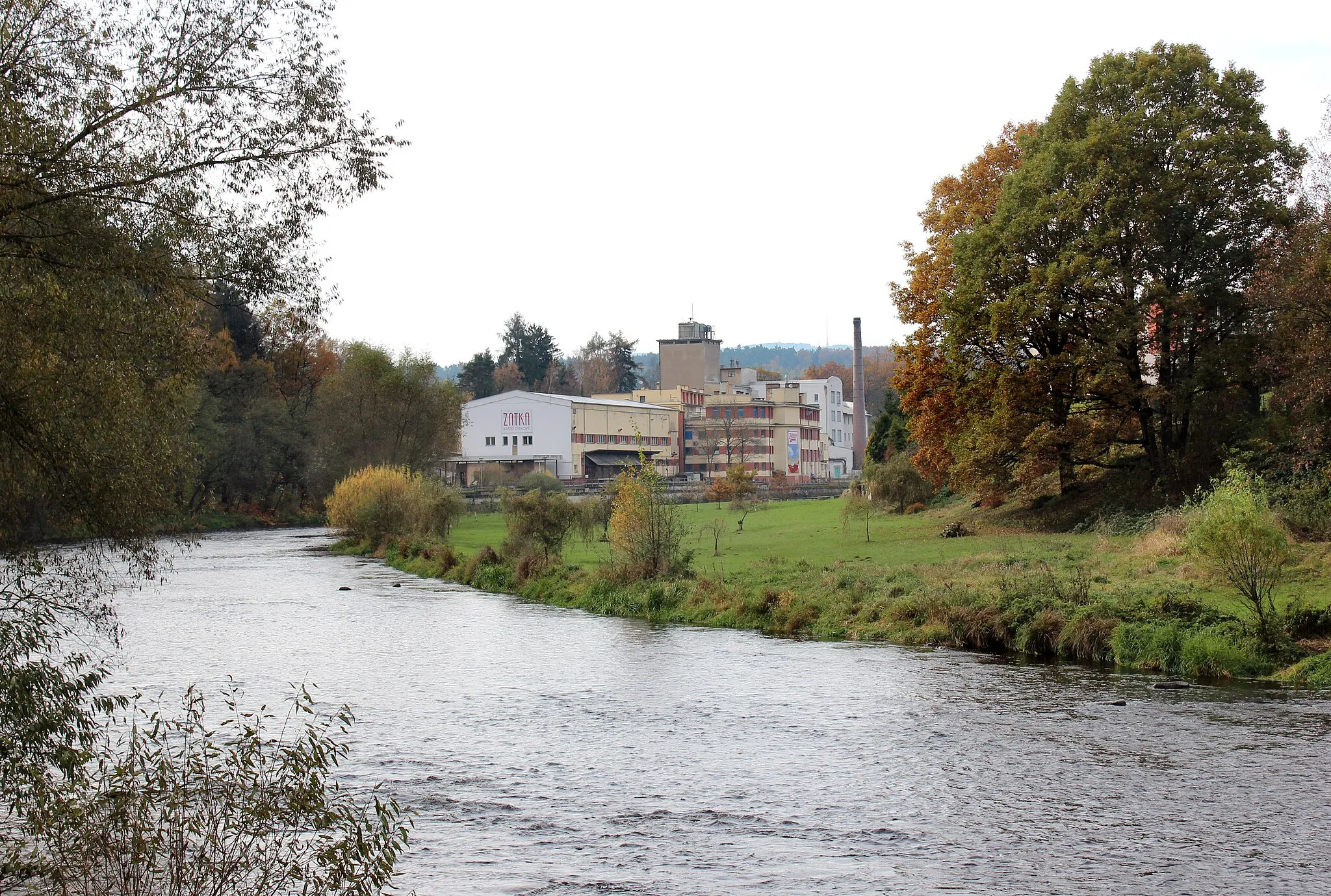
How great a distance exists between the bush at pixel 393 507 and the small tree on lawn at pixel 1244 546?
4375 cm

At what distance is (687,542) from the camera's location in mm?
48156

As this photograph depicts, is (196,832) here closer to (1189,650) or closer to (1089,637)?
(1189,650)

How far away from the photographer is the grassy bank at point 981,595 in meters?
21.8

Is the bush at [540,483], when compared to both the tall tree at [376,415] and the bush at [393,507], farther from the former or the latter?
the bush at [393,507]

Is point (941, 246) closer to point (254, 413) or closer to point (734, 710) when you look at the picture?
point (734, 710)

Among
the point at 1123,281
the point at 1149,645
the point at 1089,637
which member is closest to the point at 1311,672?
the point at 1149,645

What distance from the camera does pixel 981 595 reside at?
86.9 ft

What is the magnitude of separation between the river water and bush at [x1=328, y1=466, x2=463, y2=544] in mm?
33026

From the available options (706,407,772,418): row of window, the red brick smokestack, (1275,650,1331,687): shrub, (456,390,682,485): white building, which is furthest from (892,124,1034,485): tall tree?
(706,407,772,418): row of window

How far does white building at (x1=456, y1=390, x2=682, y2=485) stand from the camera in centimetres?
13275

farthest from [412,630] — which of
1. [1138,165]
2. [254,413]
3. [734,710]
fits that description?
[254,413]

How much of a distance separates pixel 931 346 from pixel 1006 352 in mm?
4253

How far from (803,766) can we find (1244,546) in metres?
9.57

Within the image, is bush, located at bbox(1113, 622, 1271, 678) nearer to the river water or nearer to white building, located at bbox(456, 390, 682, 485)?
the river water
